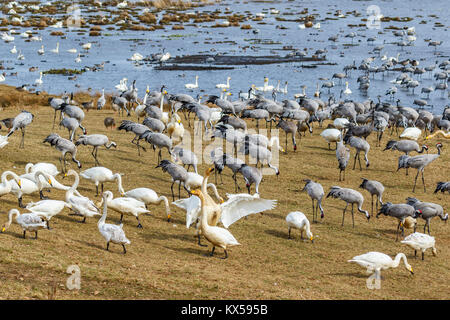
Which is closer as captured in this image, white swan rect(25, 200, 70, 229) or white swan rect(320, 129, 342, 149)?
white swan rect(25, 200, 70, 229)

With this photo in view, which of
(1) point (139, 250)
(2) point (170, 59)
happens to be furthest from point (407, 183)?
(2) point (170, 59)

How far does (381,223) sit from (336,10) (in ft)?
270

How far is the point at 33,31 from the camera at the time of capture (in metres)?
69.6

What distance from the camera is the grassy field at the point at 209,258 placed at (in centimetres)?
968

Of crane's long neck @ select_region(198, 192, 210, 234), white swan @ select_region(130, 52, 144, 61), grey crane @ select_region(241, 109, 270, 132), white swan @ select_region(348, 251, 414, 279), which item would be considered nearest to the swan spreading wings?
crane's long neck @ select_region(198, 192, 210, 234)

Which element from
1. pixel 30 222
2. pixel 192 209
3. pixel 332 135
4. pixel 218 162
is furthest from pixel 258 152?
pixel 30 222

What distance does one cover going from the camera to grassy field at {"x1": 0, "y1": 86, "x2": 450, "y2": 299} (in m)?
9.68

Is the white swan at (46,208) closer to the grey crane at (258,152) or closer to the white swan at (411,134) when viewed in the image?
the grey crane at (258,152)

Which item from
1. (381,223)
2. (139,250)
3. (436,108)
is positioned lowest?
(436,108)

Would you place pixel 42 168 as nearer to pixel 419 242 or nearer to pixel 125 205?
pixel 125 205

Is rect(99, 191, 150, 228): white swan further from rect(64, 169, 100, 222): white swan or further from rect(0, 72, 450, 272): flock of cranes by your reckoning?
rect(64, 169, 100, 222): white swan

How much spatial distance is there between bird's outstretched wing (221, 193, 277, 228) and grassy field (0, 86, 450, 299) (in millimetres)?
620

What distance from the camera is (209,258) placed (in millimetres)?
12000
